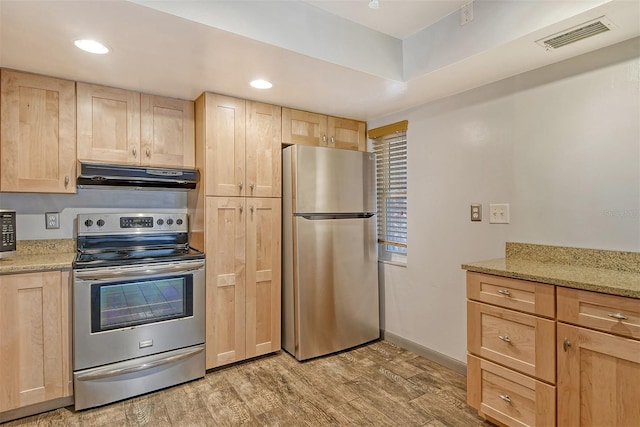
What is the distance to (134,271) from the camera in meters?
2.21

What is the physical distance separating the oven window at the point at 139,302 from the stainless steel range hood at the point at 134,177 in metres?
0.69

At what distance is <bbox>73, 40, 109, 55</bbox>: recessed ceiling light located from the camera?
179 centimetres

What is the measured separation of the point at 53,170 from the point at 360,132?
8.05 feet

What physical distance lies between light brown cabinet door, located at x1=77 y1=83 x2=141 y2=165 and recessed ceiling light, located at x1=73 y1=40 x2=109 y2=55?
575mm

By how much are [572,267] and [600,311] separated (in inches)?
19.7

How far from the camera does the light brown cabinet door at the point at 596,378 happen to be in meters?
1.40

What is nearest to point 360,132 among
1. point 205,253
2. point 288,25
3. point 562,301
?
point 288,25

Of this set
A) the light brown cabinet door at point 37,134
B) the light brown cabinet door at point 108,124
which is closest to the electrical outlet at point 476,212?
the light brown cabinet door at point 108,124

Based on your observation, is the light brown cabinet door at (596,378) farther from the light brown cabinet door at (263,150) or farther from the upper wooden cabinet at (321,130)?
the upper wooden cabinet at (321,130)

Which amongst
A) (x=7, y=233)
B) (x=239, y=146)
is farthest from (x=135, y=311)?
(x=239, y=146)

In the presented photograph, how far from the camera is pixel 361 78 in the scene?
2270 mm

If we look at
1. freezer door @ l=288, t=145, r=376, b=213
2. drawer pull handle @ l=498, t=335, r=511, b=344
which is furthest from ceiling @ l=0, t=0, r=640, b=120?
drawer pull handle @ l=498, t=335, r=511, b=344

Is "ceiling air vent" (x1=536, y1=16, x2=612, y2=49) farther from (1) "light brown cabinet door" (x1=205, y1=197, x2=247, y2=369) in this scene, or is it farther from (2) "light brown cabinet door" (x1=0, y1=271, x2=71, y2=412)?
(2) "light brown cabinet door" (x1=0, y1=271, x2=71, y2=412)

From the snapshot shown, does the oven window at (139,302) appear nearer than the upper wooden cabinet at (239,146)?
Yes
